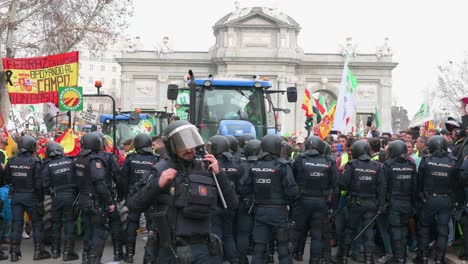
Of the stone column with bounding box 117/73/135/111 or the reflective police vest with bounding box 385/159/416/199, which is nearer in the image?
the reflective police vest with bounding box 385/159/416/199

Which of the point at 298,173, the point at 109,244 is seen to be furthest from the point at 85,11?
the point at 298,173

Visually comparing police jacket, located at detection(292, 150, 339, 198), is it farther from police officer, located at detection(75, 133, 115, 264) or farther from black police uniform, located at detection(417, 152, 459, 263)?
police officer, located at detection(75, 133, 115, 264)

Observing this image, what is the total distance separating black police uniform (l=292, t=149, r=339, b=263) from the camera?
981 centimetres

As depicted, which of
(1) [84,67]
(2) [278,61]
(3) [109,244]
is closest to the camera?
(3) [109,244]

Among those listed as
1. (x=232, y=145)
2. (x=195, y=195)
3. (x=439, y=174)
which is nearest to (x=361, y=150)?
(x=439, y=174)

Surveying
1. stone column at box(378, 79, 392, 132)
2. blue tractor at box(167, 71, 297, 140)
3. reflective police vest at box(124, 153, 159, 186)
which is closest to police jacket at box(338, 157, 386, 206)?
reflective police vest at box(124, 153, 159, 186)

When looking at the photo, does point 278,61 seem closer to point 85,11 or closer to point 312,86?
point 312,86

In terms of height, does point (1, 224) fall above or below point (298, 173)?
below

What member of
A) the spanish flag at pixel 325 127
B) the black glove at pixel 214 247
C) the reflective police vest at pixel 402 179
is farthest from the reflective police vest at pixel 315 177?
the spanish flag at pixel 325 127

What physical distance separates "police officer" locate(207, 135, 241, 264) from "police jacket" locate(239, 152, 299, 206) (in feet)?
2.52

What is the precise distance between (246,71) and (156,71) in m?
8.68

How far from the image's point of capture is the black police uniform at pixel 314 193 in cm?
981

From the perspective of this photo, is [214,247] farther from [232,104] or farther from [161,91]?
[161,91]

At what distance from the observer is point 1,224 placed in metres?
10.8
